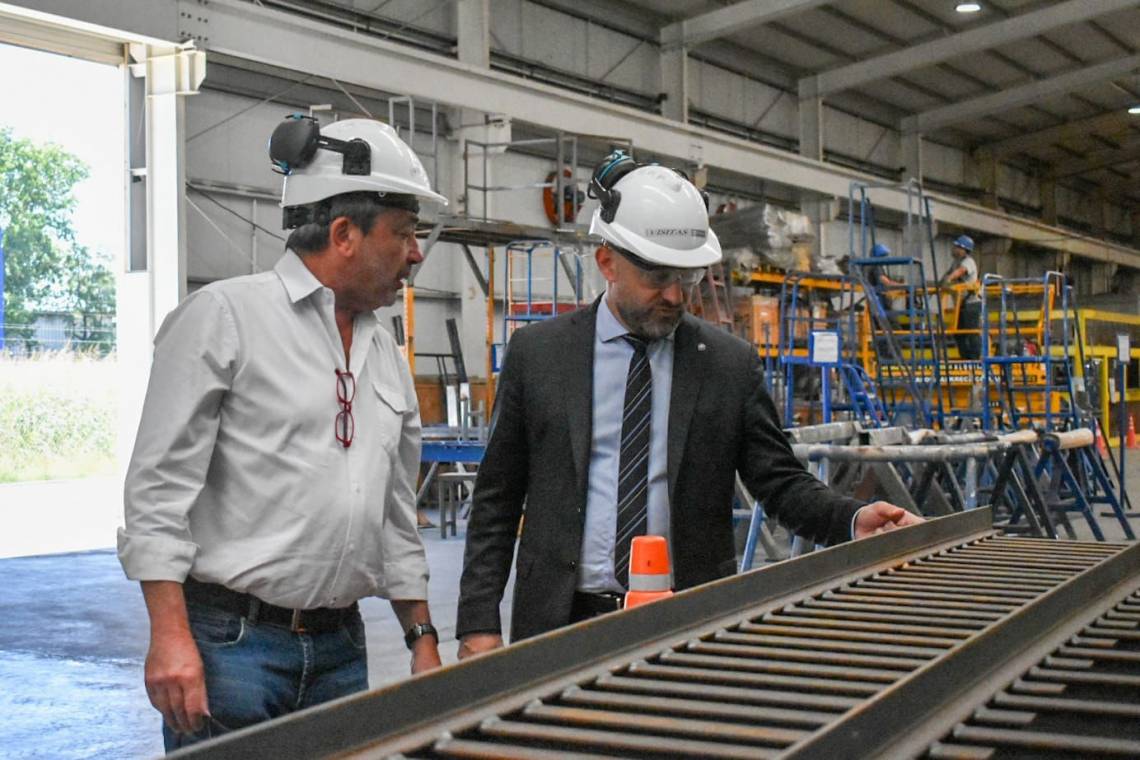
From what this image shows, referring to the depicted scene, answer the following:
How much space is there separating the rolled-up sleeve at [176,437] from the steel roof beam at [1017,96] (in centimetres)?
2210

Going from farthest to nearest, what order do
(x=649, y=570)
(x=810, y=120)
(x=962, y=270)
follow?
(x=810, y=120), (x=962, y=270), (x=649, y=570)

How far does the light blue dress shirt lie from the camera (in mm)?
2834

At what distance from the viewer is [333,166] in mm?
2535

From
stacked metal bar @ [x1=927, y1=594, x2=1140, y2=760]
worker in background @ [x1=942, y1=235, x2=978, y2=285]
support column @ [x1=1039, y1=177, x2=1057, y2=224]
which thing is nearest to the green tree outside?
worker in background @ [x1=942, y1=235, x2=978, y2=285]

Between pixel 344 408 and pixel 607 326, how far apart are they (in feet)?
2.38

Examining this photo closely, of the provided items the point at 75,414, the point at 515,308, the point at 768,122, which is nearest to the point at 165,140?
the point at 75,414

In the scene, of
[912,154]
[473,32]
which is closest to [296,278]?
[473,32]

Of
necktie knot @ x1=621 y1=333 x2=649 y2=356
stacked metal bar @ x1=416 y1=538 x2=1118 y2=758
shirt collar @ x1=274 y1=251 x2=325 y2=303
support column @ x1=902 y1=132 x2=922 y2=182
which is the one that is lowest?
stacked metal bar @ x1=416 y1=538 x2=1118 y2=758

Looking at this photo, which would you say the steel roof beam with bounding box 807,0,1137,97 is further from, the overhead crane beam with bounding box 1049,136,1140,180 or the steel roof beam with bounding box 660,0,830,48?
the overhead crane beam with bounding box 1049,136,1140,180

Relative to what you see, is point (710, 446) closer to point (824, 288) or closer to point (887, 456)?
point (887, 456)

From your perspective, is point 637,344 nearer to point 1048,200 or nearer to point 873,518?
point 873,518

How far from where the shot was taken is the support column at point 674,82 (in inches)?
747

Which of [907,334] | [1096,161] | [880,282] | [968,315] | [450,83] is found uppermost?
[1096,161]

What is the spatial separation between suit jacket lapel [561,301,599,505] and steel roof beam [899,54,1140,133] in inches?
837
